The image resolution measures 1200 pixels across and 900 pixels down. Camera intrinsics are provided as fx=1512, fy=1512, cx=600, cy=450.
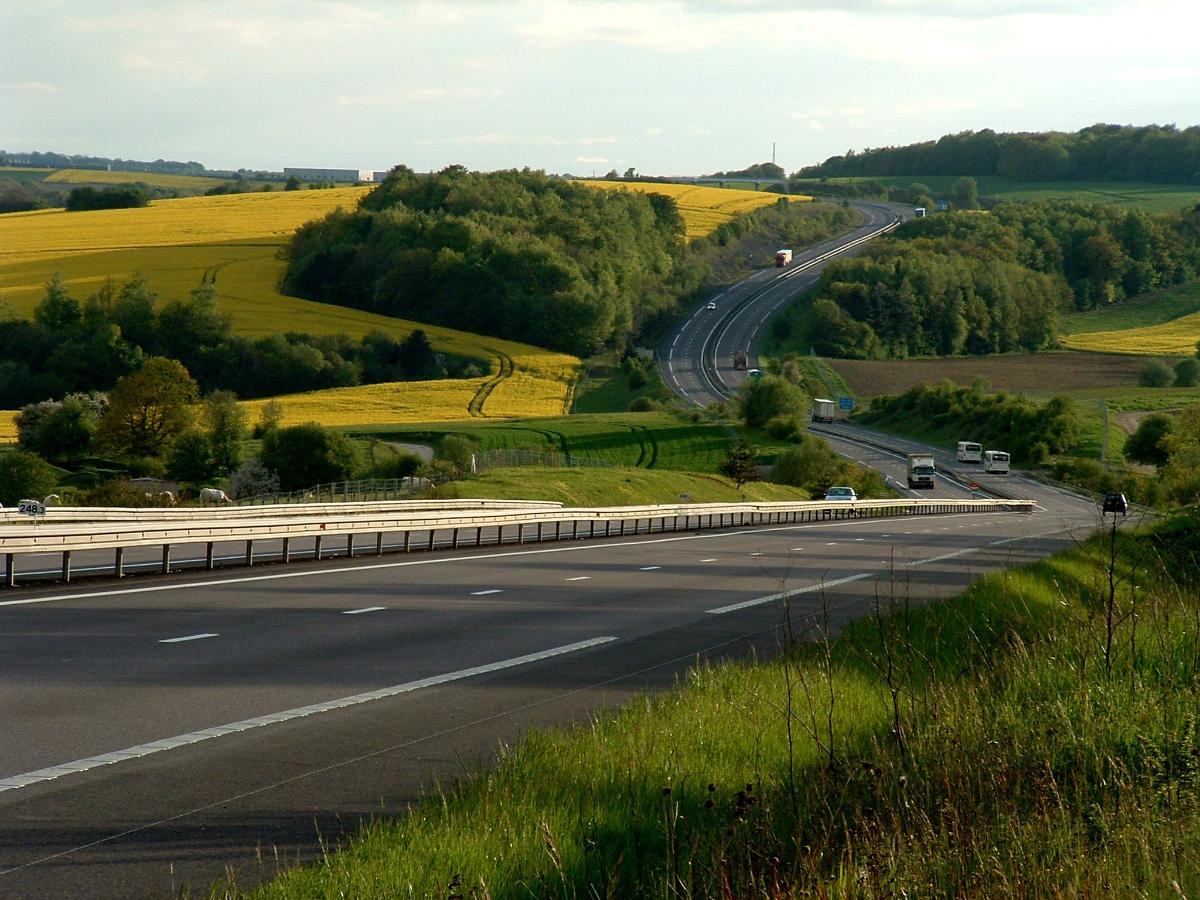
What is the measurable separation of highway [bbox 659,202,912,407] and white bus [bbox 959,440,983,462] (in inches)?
743

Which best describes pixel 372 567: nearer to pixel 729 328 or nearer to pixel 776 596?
pixel 776 596

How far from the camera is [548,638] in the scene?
16.5m

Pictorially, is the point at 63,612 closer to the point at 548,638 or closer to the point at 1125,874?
the point at 548,638

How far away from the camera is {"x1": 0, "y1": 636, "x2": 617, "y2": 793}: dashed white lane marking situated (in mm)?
9109

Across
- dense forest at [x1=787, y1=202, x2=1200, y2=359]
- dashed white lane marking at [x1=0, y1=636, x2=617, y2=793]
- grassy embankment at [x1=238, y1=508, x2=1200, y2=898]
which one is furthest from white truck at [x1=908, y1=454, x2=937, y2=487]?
grassy embankment at [x1=238, y1=508, x2=1200, y2=898]

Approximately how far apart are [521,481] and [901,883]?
51467 millimetres

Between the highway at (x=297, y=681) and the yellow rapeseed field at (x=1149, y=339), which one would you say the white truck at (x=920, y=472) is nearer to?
the yellow rapeseed field at (x=1149, y=339)

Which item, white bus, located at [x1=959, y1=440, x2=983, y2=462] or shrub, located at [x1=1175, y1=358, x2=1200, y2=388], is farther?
shrub, located at [x1=1175, y1=358, x2=1200, y2=388]

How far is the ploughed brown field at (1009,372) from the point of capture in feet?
399

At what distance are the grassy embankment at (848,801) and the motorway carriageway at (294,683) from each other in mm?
884

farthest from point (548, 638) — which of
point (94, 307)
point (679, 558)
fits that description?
point (94, 307)

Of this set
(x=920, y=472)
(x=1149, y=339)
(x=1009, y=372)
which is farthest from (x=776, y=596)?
(x=1149, y=339)

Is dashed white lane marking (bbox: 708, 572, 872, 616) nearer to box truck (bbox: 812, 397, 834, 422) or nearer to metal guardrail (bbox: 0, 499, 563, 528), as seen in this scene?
metal guardrail (bbox: 0, 499, 563, 528)

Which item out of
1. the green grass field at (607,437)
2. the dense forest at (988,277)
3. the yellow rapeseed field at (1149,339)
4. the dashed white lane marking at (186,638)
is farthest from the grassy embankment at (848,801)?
the dense forest at (988,277)
